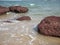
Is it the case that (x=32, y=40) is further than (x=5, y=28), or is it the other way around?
(x=5, y=28)

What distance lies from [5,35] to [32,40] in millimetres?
737

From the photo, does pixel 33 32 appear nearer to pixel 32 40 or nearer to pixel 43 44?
pixel 32 40

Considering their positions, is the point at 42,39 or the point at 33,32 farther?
the point at 33,32

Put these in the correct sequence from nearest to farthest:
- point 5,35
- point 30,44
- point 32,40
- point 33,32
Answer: point 30,44 → point 32,40 → point 5,35 → point 33,32

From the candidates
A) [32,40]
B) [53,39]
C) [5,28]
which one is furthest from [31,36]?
[5,28]

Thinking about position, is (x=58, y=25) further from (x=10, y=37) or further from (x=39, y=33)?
(x=10, y=37)

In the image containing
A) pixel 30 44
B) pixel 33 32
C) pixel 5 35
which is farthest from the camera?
pixel 33 32

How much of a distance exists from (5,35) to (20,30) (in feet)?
1.98

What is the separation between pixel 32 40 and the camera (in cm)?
410

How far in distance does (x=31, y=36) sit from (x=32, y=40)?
0.30 m

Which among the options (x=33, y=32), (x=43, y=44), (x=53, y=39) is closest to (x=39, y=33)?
(x=33, y=32)

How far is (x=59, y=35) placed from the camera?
4.35 m

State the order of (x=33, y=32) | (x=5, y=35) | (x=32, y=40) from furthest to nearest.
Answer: (x=33, y=32) < (x=5, y=35) < (x=32, y=40)

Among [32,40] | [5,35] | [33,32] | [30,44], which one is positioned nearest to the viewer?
[30,44]
